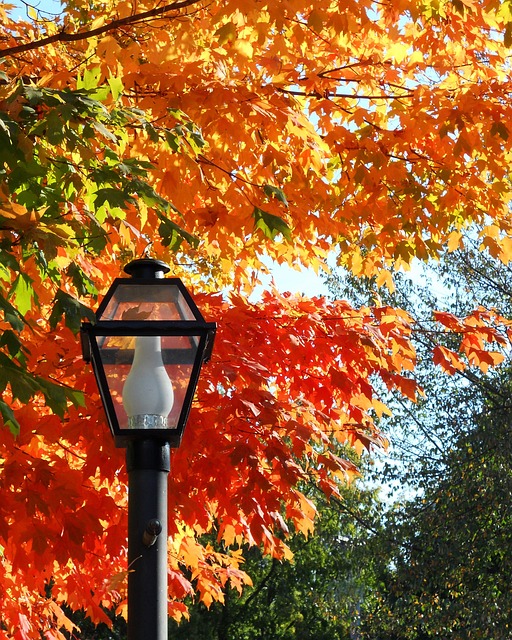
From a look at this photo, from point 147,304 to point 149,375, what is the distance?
0.31 m

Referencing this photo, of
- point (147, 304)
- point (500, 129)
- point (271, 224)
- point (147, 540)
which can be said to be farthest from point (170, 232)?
point (500, 129)

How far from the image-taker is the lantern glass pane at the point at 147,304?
12.4 feet

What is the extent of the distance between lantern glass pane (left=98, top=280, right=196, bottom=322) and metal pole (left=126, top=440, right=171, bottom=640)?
491mm

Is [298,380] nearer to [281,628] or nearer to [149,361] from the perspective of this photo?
[149,361]

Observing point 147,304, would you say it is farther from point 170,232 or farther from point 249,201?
point 249,201

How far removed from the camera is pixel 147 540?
3.56 m

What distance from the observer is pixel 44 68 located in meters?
6.35

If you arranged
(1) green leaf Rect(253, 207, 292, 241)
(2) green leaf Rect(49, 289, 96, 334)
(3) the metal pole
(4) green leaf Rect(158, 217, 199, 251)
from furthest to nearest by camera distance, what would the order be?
(1) green leaf Rect(253, 207, 292, 241) → (4) green leaf Rect(158, 217, 199, 251) → (2) green leaf Rect(49, 289, 96, 334) → (3) the metal pole

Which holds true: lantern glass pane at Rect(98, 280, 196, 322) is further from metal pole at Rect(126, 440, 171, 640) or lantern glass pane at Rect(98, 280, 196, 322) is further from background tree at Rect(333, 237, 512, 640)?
background tree at Rect(333, 237, 512, 640)

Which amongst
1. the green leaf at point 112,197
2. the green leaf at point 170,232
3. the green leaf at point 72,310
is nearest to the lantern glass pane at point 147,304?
the green leaf at point 72,310

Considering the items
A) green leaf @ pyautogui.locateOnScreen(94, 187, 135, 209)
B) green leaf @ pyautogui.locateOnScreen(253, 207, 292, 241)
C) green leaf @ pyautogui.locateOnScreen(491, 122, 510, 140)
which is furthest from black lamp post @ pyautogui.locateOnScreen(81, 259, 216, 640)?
green leaf @ pyautogui.locateOnScreen(491, 122, 510, 140)

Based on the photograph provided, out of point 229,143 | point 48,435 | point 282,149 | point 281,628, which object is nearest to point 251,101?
point 229,143

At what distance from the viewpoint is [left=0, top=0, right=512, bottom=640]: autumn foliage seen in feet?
17.3

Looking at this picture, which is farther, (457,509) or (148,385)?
(457,509)
